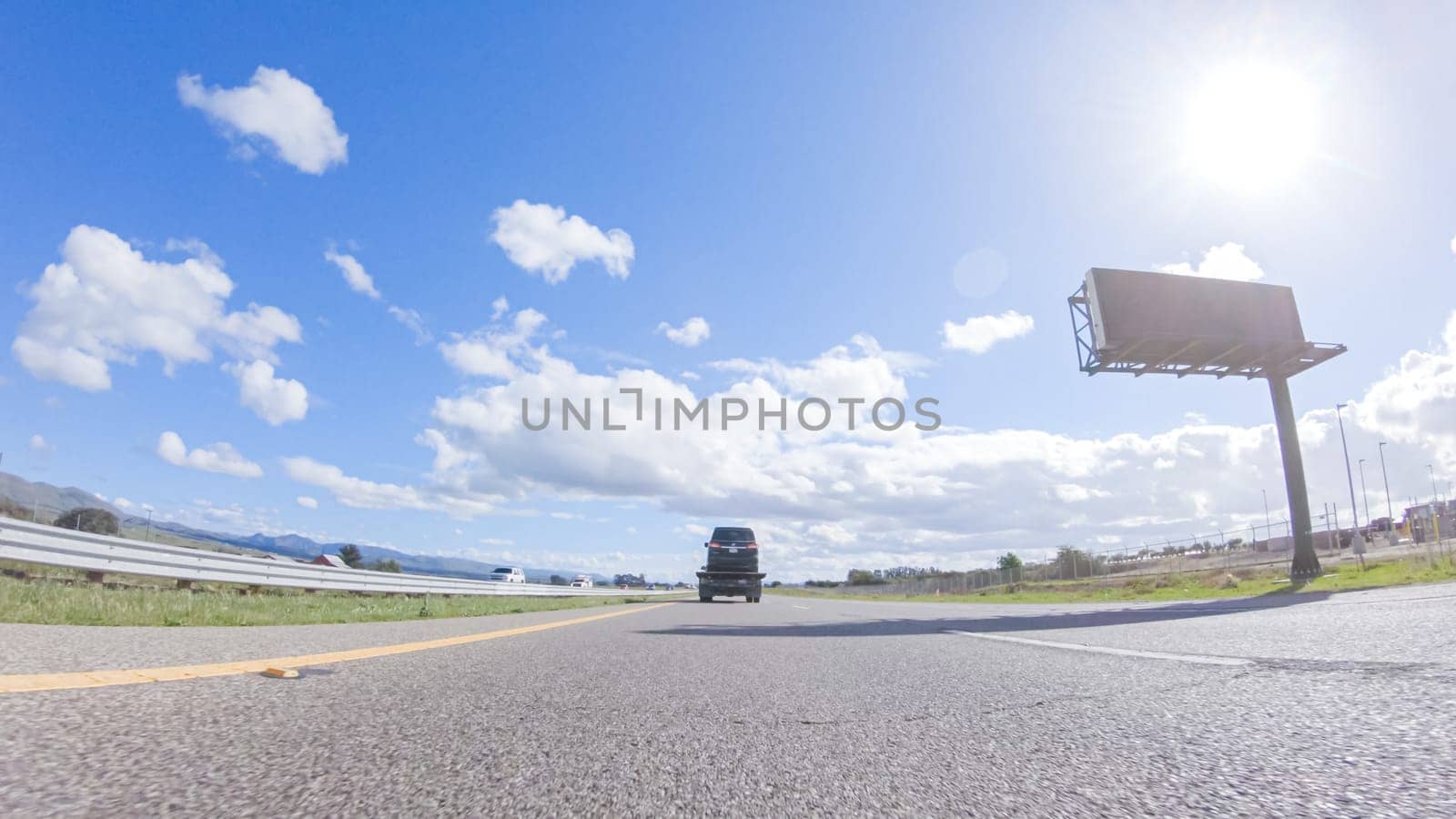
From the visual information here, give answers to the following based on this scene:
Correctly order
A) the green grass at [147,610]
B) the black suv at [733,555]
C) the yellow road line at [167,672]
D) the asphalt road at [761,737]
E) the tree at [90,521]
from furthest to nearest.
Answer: the tree at [90,521], the black suv at [733,555], the green grass at [147,610], the yellow road line at [167,672], the asphalt road at [761,737]

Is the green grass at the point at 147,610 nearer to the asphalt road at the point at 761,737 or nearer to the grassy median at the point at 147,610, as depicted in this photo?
the grassy median at the point at 147,610

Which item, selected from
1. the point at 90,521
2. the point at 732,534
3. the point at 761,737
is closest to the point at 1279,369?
the point at 732,534

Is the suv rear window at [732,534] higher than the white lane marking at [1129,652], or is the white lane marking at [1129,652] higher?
the suv rear window at [732,534]

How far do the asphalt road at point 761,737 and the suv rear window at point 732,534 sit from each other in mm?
21643

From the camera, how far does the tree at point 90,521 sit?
35.6m

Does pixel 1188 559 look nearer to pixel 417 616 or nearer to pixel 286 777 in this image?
pixel 417 616

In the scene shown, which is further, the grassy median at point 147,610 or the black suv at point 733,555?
the black suv at point 733,555

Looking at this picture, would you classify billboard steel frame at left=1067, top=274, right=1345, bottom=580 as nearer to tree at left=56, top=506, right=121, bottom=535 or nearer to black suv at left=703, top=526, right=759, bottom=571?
black suv at left=703, top=526, right=759, bottom=571

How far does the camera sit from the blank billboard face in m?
25.3

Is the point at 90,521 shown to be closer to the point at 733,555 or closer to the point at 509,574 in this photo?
the point at 509,574

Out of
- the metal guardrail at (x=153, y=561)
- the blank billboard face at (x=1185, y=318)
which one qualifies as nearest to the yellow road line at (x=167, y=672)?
the metal guardrail at (x=153, y=561)

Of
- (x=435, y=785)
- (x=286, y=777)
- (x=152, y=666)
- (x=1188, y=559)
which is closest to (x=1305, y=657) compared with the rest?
(x=435, y=785)

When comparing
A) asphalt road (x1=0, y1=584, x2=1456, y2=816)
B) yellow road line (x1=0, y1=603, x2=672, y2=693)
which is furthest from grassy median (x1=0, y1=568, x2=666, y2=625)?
yellow road line (x1=0, y1=603, x2=672, y2=693)

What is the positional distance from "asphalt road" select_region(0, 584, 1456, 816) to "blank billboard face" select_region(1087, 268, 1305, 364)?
77.9 feet
